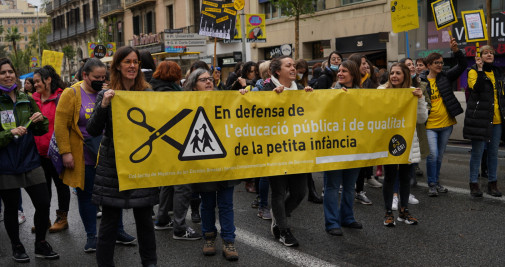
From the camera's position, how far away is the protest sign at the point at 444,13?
8.18 m

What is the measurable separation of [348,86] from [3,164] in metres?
3.36

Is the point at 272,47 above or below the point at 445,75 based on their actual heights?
above

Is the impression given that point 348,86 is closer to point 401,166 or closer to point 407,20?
point 401,166

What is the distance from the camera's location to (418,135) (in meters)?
6.24

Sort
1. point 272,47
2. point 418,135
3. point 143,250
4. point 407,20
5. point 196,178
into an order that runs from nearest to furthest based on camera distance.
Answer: point 143,250, point 196,178, point 418,135, point 407,20, point 272,47

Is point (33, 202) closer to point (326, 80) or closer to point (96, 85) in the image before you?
point (96, 85)

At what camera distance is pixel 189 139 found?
4.45 meters

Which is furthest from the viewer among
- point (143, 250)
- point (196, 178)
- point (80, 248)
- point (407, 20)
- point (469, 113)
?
point (407, 20)

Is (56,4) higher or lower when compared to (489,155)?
higher

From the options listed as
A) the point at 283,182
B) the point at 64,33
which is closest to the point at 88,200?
the point at 283,182

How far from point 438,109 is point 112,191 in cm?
486

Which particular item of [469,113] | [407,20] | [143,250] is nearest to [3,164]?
[143,250]

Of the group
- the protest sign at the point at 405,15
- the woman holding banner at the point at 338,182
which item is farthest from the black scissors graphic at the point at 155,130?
the protest sign at the point at 405,15

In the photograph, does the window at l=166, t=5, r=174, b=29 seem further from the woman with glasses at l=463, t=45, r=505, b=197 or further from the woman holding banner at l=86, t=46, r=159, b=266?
the woman holding banner at l=86, t=46, r=159, b=266
